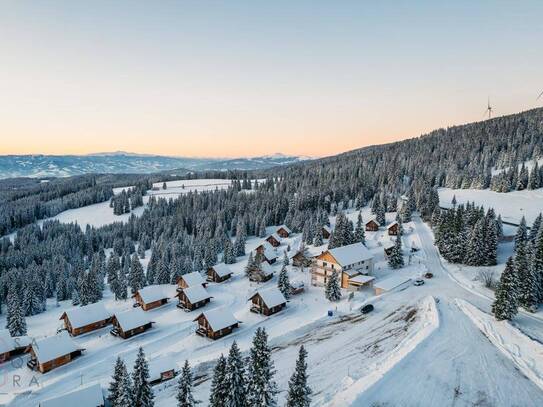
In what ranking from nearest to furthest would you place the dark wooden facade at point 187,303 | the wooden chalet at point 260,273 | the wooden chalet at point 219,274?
the dark wooden facade at point 187,303 → the wooden chalet at point 260,273 → the wooden chalet at point 219,274

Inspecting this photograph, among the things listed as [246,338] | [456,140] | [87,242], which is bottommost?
[87,242]

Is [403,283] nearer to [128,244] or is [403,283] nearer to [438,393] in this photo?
[438,393]

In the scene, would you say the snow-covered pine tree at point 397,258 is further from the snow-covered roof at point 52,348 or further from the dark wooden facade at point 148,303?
the snow-covered roof at point 52,348

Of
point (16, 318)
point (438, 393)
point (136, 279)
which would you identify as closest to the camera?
point (438, 393)

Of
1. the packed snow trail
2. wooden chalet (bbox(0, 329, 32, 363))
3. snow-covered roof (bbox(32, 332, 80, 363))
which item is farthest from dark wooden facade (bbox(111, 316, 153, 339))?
the packed snow trail

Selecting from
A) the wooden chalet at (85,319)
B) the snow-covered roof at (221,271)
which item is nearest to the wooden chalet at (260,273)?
the snow-covered roof at (221,271)

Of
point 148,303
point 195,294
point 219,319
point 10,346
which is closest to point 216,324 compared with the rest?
point 219,319

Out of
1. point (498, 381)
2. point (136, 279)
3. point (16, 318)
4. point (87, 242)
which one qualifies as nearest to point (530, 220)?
point (498, 381)
